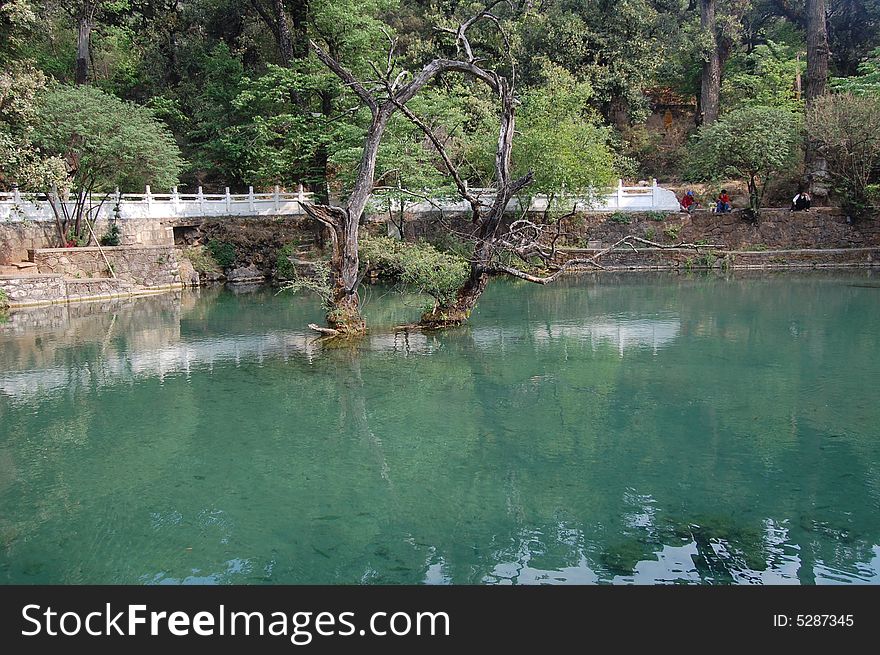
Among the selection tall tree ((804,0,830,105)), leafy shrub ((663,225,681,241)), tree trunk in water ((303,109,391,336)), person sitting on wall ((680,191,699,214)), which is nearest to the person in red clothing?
person sitting on wall ((680,191,699,214))

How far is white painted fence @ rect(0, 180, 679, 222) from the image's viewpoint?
73.2 feet

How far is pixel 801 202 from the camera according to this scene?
2669 cm

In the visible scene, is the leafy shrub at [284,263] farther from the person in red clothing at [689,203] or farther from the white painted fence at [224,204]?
the person in red clothing at [689,203]

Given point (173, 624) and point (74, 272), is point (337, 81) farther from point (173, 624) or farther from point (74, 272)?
point (173, 624)

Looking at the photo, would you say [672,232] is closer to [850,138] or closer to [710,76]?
[850,138]

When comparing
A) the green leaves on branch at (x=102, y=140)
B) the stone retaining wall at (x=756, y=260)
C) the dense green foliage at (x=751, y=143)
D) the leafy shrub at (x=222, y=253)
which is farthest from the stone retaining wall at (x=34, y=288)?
the dense green foliage at (x=751, y=143)

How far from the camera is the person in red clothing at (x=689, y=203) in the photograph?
27.6m

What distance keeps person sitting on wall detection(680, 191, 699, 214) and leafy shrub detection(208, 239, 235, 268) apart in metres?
16.2

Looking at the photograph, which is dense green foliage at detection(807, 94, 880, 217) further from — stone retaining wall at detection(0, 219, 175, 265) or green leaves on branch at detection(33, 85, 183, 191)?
stone retaining wall at detection(0, 219, 175, 265)

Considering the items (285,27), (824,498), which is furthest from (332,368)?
(285,27)

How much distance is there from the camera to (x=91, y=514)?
6.69 m

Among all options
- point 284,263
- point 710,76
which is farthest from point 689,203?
point 284,263

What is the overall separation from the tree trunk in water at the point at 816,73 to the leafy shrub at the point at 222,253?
20341mm

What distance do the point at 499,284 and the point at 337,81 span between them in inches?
351
